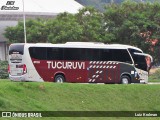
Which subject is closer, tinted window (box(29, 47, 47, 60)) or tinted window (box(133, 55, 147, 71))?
tinted window (box(29, 47, 47, 60))

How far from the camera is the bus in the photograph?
2964 centimetres

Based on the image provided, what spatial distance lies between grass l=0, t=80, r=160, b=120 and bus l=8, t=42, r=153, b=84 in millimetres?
5968

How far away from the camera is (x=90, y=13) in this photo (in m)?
44.8

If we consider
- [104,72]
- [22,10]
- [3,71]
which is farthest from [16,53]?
[22,10]

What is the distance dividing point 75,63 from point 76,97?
28.3 feet

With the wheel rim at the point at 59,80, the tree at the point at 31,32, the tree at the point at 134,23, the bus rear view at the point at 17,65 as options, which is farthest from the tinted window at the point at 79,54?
the tree at the point at 31,32

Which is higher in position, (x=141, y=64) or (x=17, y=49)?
(x=17, y=49)

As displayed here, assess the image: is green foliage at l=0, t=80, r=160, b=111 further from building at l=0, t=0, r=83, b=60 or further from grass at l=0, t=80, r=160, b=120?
building at l=0, t=0, r=83, b=60

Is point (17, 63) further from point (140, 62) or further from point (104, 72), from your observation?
point (140, 62)

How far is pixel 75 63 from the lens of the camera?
98.9 ft

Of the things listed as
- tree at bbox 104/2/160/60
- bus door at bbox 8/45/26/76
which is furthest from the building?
Answer: bus door at bbox 8/45/26/76

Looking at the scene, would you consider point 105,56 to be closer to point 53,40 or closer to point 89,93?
point 89,93

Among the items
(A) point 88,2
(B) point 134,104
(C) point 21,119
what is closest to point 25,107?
(C) point 21,119

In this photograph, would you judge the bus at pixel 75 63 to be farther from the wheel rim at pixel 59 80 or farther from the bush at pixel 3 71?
the bush at pixel 3 71
